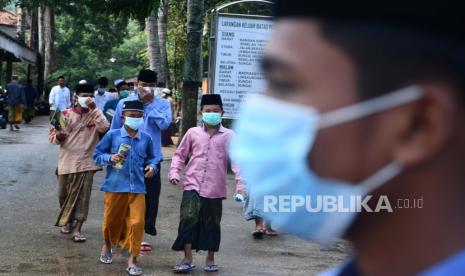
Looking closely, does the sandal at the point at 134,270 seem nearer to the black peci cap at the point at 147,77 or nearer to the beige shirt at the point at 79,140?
the beige shirt at the point at 79,140

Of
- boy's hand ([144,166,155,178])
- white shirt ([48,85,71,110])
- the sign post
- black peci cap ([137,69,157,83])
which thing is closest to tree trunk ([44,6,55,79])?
white shirt ([48,85,71,110])

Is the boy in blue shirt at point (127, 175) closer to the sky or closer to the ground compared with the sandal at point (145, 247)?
closer to the sky

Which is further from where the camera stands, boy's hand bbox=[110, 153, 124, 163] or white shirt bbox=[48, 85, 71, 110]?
white shirt bbox=[48, 85, 71, 110]

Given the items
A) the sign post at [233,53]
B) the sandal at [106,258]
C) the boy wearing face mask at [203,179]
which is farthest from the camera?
the sign post at [233,53]

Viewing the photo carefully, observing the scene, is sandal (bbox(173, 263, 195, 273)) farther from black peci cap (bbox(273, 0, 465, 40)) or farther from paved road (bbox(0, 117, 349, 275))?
black peci cap (bbox(273, 0, 465, 40))

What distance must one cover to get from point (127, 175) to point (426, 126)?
256 inches

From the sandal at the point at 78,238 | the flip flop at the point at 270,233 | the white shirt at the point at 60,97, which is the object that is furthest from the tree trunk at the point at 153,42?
the sandal at the point at 78,238

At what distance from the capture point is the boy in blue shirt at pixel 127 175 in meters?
7.58

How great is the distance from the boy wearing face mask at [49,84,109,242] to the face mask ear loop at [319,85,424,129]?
7731 millimetres

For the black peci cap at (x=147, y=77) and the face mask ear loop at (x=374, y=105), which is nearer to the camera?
the face mask ear loop at (x=374, y=105)

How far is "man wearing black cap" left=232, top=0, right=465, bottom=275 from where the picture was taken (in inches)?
50.6

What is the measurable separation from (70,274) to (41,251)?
102 cm

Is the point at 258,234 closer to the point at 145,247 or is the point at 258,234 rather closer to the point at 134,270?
the point at 145,247

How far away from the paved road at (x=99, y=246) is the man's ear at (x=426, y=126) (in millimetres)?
5103
